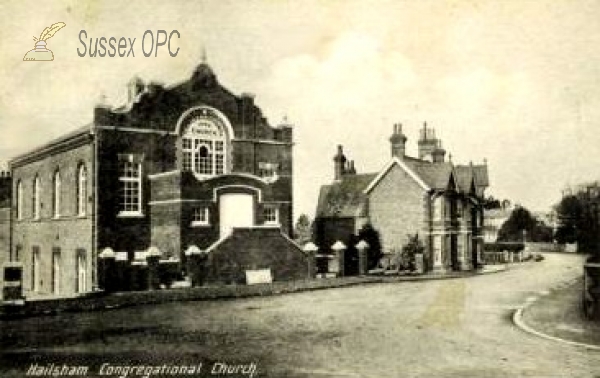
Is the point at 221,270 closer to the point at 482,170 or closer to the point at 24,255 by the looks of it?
the point at 24,255

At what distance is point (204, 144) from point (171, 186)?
2.67 metres

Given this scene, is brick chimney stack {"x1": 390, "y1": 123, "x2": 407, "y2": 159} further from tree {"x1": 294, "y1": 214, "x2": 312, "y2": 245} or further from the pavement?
the pavement

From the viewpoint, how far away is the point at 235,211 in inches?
906

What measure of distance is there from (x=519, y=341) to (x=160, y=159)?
49.2 ft

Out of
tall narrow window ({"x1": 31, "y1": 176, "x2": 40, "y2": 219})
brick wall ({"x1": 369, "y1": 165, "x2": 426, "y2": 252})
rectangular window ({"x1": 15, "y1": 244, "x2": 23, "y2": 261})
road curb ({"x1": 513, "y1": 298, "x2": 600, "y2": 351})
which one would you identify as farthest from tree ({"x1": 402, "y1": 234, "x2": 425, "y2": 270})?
rectangular window ({"x1": 15, "y1": 244, "x2": 23, "y2": 261})

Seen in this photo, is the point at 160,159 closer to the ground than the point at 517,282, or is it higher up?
higher up

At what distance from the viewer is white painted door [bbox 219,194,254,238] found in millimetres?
22750

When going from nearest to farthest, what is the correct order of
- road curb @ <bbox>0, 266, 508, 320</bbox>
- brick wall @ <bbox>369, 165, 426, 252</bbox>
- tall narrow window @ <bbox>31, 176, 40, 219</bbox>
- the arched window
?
road curb @ <bbox>0, 266, 508, 320</bbox> → the arched window → tall narrow window @ <bbox>31, 176, 40, 219</bbox> → brick wall @ <bbox>369, 165, 426, 252</bbox>

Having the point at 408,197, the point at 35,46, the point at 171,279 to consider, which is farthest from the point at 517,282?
the point at 35,46

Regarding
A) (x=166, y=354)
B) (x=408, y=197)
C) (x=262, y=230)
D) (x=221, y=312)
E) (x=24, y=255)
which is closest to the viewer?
(x=166, y=354)

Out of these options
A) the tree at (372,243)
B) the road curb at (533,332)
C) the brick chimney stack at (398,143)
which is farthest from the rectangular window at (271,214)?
the road curb at (533,332)

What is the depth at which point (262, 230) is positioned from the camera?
2191 centimetres

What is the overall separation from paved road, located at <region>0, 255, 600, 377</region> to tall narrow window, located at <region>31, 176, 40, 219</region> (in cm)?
1260

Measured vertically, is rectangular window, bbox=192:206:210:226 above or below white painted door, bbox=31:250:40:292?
above
